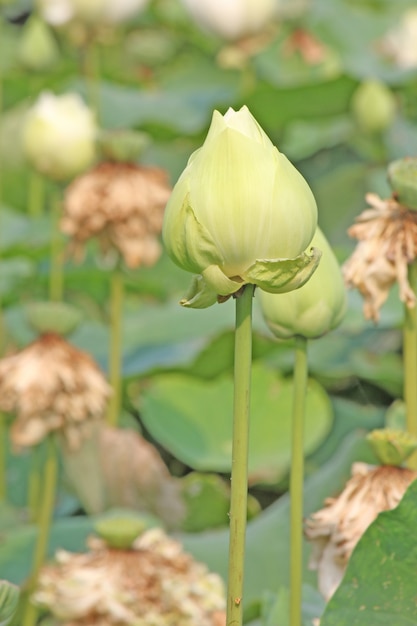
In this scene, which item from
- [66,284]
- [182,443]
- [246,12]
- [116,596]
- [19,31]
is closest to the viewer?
[116,596]

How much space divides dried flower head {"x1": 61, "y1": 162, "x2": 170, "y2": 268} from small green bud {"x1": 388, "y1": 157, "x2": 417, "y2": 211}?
0.71m

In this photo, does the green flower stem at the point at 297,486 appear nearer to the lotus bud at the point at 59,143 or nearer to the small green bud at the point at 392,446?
the small green bud at the point at 392,446

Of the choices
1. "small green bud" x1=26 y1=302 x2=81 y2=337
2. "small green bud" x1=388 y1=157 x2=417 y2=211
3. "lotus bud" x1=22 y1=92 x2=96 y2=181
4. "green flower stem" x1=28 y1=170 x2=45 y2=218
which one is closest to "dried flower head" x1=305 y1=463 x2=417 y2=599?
"small green bud" x1=388 y1=157 x2=417 y2=211

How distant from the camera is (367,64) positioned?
2348 mm

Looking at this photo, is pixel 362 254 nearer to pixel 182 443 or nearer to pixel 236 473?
pixel 236 473

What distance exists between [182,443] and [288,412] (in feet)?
0.48

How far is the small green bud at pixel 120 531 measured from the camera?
0.89 meters

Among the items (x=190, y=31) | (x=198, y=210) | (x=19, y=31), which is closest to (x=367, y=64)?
(x=190, y=31)

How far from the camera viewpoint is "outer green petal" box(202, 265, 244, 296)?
0.48 metres

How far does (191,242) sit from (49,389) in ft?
2.11

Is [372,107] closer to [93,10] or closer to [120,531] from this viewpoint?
[93,10]

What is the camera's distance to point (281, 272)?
483 millimetres

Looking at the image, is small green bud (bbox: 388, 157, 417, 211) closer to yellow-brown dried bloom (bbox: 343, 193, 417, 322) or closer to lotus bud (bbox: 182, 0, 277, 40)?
yellow-brown dried bloom (bbox: 343, 193, 417, 322)

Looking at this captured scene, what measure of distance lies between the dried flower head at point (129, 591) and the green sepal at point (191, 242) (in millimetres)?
447
